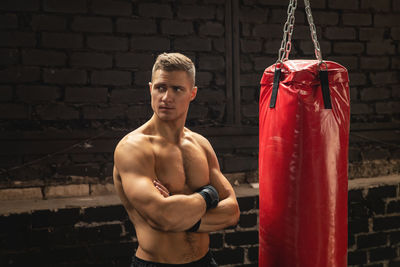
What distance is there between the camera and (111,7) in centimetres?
291

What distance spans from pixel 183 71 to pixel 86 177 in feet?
5.43

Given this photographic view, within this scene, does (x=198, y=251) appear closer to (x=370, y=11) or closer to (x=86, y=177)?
(x=86, y=177)

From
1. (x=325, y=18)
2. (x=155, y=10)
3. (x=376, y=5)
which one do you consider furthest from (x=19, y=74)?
(x=376, y=5)

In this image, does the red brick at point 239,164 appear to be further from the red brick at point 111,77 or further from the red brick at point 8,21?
the red brick at point 8,21

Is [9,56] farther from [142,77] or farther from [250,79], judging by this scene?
[250,79]

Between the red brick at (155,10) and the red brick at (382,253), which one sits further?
the red brick at (382,253)

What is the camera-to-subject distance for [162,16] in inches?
119

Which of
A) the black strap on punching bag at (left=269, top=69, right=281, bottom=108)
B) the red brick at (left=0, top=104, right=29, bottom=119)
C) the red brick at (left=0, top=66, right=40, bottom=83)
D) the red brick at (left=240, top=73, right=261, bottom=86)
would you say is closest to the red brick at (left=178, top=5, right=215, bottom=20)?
the red brick at (left=240, top=73, right=261, bottom=86)

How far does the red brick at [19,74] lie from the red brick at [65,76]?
68 mm

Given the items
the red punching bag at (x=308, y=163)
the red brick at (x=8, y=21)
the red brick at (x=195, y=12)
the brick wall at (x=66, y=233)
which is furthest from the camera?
the red brick at (x=195, y=12)

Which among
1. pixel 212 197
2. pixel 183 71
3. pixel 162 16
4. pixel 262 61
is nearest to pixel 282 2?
pixel 262 61

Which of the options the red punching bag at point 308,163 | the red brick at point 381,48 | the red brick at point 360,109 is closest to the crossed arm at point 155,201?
the red punching bag at point 308,163

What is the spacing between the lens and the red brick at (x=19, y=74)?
2750 mm

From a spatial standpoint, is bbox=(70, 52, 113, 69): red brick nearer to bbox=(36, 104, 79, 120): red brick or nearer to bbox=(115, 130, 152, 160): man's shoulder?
bbox=(36, 104, 79, 120): red brick
